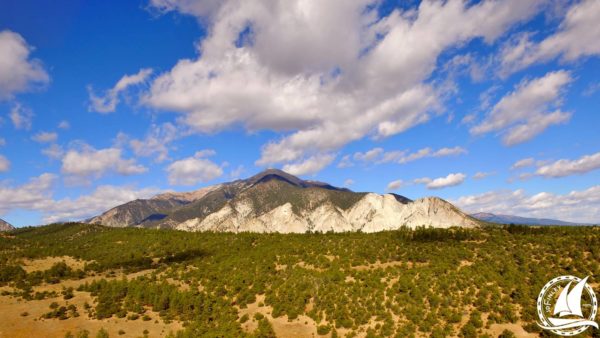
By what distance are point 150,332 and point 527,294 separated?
48.1 m

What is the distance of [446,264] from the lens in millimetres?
53344

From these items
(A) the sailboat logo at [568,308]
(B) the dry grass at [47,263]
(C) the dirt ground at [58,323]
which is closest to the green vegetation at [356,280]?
(A) the sailboat logo at [568,308]

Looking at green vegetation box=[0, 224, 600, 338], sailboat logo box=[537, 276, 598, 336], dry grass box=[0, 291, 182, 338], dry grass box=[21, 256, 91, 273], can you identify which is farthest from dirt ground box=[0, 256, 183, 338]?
sailboat logo box=[537, 276, 598, 336]

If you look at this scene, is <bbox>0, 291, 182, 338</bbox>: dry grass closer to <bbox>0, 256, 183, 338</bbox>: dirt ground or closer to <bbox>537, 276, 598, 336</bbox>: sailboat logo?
<bbox>0, 256, 183, 338</bbox>: dirt ground

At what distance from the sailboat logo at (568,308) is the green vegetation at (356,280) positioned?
3.56ft

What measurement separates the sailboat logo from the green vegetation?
42.8 inches

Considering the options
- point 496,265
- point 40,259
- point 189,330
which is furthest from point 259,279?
point 40,259

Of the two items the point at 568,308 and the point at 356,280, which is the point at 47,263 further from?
the point at 568,308

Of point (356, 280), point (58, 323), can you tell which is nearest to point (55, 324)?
point (58, 323)

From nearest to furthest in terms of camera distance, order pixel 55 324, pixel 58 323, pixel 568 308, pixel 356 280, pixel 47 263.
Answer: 1. pixel 568 308
2. pixel 55 324
3. pixel 58 323
4. pixel 356 280
5. pixel 47 263

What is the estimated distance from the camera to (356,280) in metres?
53.4

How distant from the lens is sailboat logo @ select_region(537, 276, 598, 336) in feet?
117

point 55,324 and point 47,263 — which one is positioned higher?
→ point 47,263

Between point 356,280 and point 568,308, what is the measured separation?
26.1 meters
